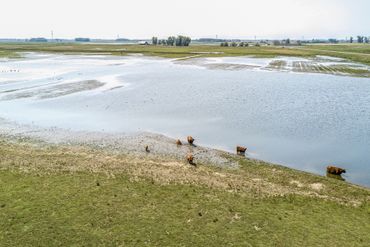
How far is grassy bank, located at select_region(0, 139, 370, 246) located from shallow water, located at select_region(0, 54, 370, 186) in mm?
6412

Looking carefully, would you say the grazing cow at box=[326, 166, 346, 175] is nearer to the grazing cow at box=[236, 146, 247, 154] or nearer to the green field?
the green field

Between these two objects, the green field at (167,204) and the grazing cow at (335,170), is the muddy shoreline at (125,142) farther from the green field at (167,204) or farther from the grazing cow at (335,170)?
the grazing cow at (335,170)

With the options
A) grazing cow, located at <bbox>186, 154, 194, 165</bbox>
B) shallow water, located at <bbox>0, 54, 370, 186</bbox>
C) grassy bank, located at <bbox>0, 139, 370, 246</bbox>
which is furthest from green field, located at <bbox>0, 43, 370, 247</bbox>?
shallow water, located at <bbox>0, 54, 370, 186</bbox>

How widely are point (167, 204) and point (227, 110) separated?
101 ft

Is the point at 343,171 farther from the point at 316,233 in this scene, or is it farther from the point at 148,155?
the point at 148,155

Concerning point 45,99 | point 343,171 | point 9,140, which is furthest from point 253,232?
point 45,99

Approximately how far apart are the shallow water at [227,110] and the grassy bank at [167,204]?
641 cm

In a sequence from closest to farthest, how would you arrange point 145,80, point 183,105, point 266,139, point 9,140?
point 9,140 → point 266,139 → point 183,105 → point 145,80

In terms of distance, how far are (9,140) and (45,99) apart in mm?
23558

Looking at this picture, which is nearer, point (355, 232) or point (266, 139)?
point (355, 232)

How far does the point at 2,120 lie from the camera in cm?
4375

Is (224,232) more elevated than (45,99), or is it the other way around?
(45,99)

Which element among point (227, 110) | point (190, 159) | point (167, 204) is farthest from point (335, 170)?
point (227, 110)

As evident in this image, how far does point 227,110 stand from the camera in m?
51.0
